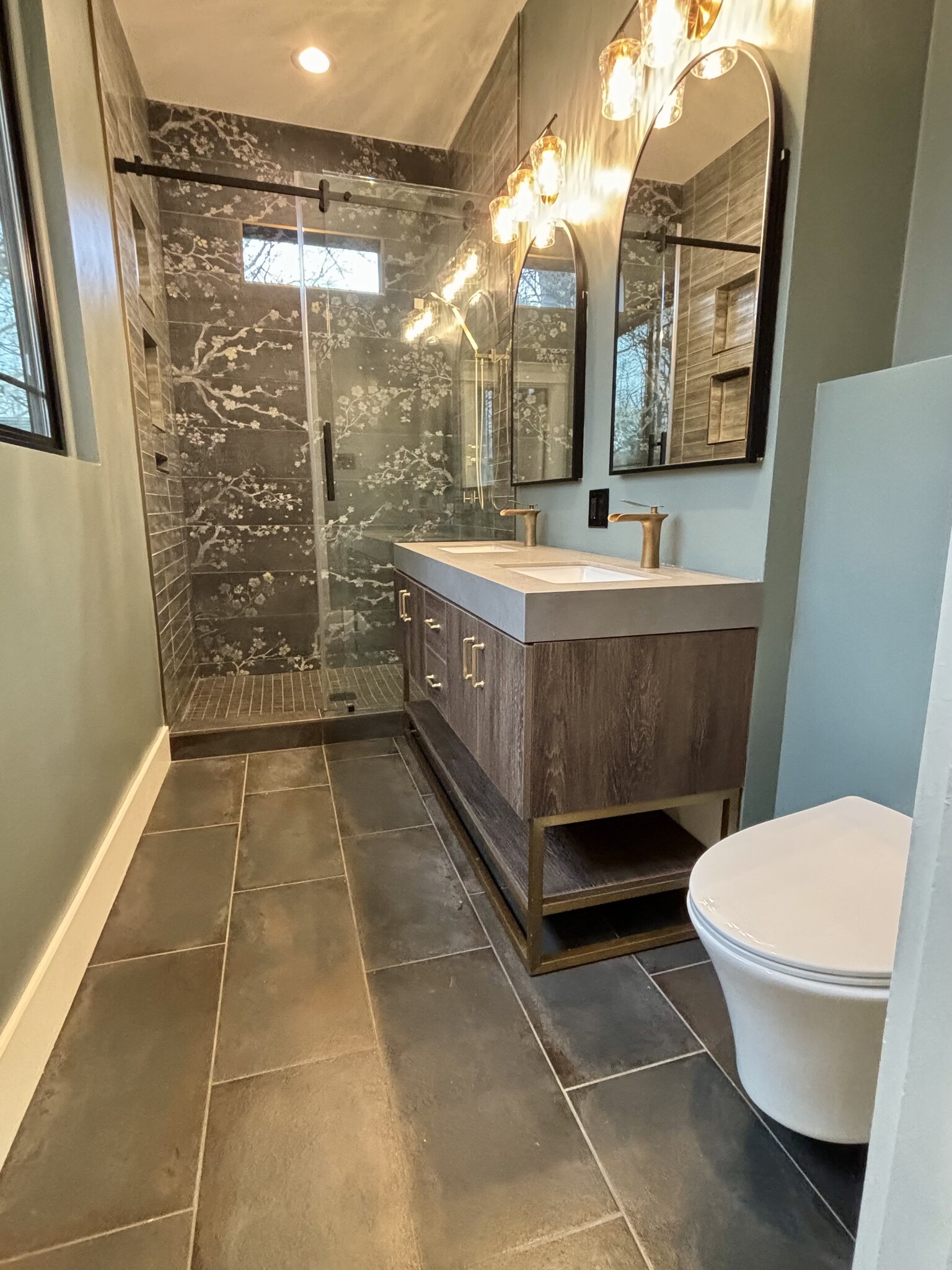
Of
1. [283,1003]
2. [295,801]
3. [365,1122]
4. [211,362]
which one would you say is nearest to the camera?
[365,1122]

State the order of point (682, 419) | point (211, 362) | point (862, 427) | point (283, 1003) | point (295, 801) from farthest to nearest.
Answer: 1. point (211, 362)
2. point (295, 801)
3. point (682, 419)
4. point (283, 1003)
5. point (862, 427)

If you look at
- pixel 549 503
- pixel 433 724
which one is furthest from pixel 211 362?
pixel 433 724

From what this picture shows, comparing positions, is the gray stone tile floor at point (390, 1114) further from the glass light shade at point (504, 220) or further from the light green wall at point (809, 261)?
the glass light shade at point (504, 220)

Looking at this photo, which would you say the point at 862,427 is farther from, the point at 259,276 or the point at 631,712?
the point at 259,276

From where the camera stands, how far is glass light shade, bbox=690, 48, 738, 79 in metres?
1.43

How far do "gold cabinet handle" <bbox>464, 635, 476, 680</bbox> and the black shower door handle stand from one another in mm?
1539

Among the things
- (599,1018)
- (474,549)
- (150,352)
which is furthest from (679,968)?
(150,352)

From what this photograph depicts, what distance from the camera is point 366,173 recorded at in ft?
11.5

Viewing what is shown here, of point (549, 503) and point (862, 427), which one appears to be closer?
point (862, 427)

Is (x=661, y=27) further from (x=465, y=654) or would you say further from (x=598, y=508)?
(x=465, y=654)

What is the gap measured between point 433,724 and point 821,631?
60.7 inches

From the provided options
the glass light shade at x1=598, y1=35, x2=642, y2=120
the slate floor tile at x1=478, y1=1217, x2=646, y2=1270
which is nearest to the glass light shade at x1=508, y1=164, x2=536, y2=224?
the glass light shade at x1=598, y1=35, x2=642, y2=120

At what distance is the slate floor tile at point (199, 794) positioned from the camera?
7.29 feet

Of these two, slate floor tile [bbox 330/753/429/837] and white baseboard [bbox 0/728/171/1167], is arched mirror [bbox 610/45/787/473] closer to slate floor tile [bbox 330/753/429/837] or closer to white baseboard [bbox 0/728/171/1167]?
slate floor tile [bbox 330/753/429/837]
